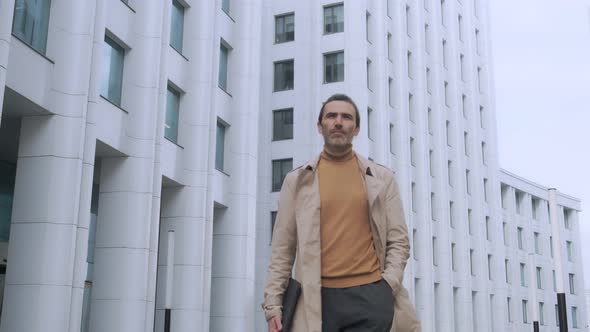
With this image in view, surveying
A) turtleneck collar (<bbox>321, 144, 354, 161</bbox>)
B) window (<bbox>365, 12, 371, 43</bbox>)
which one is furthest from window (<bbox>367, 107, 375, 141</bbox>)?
turtleneck collar (<bbox>321, 144, 354, 161</bbox>)

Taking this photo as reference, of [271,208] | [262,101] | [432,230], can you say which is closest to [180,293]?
[271,208]

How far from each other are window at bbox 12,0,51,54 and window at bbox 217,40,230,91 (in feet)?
35.7

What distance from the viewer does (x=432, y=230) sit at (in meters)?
48.0

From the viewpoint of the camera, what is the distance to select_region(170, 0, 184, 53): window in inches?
1049

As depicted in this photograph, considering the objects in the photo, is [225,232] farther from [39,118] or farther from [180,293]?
[39,118]

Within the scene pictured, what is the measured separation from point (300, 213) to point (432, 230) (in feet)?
146

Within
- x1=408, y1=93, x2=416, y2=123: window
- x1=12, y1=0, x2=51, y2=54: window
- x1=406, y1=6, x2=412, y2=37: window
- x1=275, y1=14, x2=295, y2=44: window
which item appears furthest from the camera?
x1=406, y1=6, x2=412, y2=37: window

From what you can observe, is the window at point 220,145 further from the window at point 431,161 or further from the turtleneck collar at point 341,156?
the turtleneck collar at point 341,156

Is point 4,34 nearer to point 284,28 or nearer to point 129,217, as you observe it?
point 129,217

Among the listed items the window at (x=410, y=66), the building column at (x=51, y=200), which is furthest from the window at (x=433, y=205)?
the building column at (x=51, y=200)

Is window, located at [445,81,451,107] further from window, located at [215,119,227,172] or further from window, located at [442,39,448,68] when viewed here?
window, located at [215,119,227,172]

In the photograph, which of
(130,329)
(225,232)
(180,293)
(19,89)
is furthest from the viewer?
(225,232)

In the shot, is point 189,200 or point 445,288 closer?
point 189,200

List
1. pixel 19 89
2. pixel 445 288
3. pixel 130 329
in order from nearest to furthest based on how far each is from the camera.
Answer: pixel 19 89
pixel 130 329
pixel 445 288
